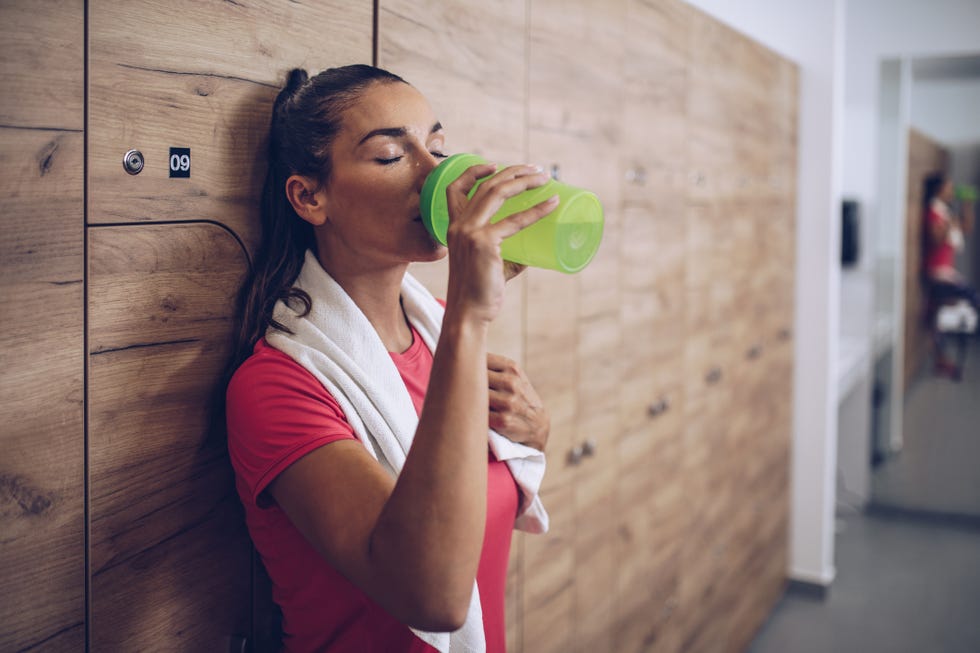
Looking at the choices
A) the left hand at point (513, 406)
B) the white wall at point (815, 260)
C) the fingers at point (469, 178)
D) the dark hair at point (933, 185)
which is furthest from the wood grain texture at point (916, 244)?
the fingers at point (469, 178)

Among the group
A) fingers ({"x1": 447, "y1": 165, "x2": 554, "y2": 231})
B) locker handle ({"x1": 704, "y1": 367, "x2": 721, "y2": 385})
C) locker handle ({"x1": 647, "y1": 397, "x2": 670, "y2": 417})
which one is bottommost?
locker handle ({"x1": 647, "y1": 397, "x2": 670, "y2": 417})

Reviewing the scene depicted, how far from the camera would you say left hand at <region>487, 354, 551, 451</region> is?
1203mm

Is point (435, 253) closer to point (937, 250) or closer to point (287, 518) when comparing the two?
point (287, 518)

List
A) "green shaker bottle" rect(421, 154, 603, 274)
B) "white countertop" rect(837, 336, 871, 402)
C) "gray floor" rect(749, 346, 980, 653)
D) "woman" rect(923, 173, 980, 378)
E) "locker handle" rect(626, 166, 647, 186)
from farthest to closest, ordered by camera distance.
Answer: "woman" rect(923, 173, 980, 378) → "white countertop" rect(837, 336, 871, 402) → "gray floor" rect(749, 346, 980, 653) → "locker handle" rect(626, 166, 647, 186) → "green shaker bottle" rect(421, 154, 603, 274)

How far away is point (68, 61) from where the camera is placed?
86 cm

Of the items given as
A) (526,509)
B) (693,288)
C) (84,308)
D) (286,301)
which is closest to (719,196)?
(693,288)

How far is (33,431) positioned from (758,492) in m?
2.60

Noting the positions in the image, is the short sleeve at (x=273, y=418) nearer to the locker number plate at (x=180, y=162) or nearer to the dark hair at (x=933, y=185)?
the locker number plate at (x=180, y=162)

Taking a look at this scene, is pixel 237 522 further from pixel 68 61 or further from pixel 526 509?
pixel 68 61

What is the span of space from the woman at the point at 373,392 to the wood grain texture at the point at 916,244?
3438 millimetres

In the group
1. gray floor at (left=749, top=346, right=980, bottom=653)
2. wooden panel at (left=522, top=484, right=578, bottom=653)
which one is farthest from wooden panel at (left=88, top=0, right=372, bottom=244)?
gray floor at (left=749, top=346, right=980, bottom=653)

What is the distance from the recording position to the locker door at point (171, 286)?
0.92 metres

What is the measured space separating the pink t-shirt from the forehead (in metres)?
0.27

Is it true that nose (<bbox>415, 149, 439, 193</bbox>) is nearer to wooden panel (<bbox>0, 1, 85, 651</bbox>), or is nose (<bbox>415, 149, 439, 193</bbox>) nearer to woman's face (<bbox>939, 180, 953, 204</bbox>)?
wooden panel (<bbox>0, 1, 85, 651</bbox>)
